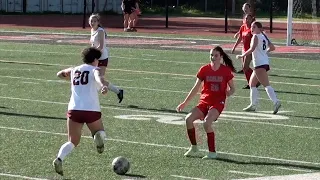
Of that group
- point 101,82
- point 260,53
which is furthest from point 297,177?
point 260,53

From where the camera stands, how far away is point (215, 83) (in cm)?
1319

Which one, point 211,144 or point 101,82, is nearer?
point 101,82

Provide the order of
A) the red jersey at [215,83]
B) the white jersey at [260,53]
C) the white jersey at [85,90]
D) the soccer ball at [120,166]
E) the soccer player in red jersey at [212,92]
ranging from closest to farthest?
the soccer ball at [120,166]
the white jersey at [85,90]
the soccer player in red jersey at [212,92]
the red jersey at [215,83]
the white jersey at [260,53]

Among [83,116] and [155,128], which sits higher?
[83,116]

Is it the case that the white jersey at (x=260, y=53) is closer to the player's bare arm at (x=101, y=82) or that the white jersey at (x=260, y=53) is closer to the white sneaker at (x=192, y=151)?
the white sneaker at (x=192, y=151)

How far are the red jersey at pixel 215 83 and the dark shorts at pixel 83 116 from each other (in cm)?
203

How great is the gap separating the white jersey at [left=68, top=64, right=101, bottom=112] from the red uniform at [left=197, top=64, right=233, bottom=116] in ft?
6.42

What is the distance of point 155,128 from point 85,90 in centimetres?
415

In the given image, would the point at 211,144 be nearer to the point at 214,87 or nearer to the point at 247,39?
the point at 214,87

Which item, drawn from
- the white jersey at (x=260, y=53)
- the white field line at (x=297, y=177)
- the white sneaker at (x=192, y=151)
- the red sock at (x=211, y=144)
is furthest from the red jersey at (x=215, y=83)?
the white jersey at (x=260, y=53)

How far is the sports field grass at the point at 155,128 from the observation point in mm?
12148

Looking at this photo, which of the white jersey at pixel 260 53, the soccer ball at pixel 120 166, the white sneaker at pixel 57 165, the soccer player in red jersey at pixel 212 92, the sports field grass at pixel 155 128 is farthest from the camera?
the white jersey at pixel 260 53

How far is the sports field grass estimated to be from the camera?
12.1 meters

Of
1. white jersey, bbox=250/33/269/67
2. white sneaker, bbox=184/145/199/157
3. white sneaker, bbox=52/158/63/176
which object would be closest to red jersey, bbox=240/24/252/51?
white jersey, bbox=250/33/269/67
